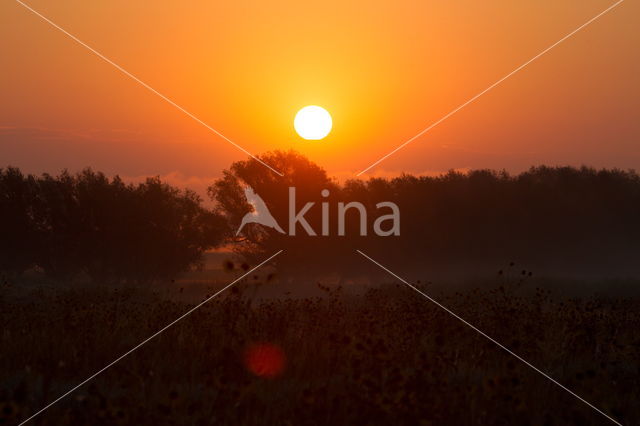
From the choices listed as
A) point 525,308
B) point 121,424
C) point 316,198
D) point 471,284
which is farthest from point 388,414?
point 316,198

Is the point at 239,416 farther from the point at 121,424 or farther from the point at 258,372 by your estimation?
the point at 258,372

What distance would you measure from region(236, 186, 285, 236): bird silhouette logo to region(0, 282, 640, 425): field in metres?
28.5

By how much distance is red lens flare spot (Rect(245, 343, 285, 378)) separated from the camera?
819 centimetres

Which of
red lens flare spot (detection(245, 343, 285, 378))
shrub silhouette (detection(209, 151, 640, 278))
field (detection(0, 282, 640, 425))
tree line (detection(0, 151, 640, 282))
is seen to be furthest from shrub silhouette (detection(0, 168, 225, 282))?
red lens flare spot (detection(245, 343, 285, 378))

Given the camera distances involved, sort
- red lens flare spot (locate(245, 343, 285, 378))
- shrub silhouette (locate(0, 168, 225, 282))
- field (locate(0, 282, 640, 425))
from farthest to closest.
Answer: shrub silhouette (locate(0, 168, 225, 282)) → red lens flare spot (locate(245, 343, 285, 378)) → field (locate(0, 282, 640, 425))

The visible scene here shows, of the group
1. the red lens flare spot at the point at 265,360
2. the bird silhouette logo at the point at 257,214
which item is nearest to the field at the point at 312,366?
the red lens flare spot at the point at 265,360

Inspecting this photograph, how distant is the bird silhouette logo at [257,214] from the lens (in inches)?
1622

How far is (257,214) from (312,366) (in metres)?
33.6

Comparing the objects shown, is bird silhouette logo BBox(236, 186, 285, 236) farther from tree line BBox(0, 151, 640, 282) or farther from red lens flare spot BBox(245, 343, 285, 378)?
red lens flare spot BBox(245, 343, 285, 378)

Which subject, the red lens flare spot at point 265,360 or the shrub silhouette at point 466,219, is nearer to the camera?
the red lens flare spot at point 265,360

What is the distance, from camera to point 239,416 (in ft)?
20.5

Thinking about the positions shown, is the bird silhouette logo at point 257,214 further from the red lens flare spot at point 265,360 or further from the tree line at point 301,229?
the red lens flare spot at point 265,360

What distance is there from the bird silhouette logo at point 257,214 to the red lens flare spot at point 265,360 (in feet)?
104

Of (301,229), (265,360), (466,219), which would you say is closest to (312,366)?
(265,360)
